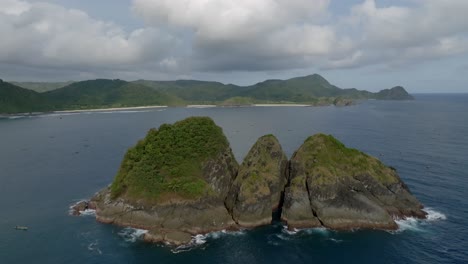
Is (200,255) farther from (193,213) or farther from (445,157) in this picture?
(445,157)

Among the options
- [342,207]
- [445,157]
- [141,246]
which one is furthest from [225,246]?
[445,157]

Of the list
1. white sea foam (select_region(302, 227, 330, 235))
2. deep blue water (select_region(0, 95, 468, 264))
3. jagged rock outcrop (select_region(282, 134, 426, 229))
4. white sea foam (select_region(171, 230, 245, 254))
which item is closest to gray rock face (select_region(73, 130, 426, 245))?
jagged rock outcrop (select_region(282, 134, 426, 229))

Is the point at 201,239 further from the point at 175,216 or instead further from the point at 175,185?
the point at 175,185

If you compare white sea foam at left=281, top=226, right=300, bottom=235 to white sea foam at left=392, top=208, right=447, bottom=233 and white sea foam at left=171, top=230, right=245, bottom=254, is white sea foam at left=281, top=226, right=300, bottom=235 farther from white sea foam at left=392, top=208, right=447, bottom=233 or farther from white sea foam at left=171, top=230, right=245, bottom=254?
white sea foam at left=392, top=208, right=447, bottom=233

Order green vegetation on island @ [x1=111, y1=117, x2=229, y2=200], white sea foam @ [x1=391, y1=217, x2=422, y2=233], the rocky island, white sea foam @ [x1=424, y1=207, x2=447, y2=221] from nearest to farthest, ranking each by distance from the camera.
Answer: white sea foam @ [x1=391, y1=217, x2=422, y2=233]
the rocky island
white sea foam @ [x1=424, y1=207, x2=447, y2=221]
green vegetation on island @ [x1=111, y1=117, x2=229, y2=200]

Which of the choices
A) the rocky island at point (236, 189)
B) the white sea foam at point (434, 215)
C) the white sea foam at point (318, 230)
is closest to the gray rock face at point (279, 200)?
the rocky island at point (236, 189)

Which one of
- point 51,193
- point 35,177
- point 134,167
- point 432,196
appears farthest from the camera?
point 35,177
